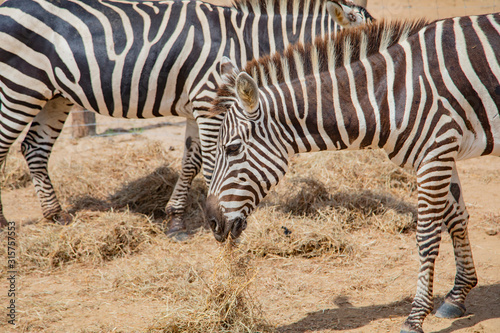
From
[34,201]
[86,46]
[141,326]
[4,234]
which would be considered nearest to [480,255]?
[141,326]

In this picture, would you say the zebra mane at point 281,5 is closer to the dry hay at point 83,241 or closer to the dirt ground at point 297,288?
the dirt ground at point 297,288

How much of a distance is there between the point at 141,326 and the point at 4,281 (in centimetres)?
190

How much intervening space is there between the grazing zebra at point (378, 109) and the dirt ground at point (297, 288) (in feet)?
2.03

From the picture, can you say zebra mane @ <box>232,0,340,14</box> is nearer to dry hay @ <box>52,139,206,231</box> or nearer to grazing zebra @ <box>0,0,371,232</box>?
grazing zebra @ <box>0,0,371,232</box>

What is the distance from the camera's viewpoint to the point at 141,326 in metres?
3.99

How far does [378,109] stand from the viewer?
12.2ft

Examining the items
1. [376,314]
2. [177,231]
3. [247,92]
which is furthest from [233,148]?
[177,231]

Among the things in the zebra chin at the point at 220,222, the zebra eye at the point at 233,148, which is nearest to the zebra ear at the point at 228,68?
the zebra eye at the point at 233,148

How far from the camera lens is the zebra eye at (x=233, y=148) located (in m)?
3.71

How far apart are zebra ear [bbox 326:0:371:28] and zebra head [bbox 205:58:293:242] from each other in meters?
2.04

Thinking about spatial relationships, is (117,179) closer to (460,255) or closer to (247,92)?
(247,92)

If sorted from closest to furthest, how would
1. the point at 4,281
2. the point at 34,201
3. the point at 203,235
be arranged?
the point at 4,281, the point at 203,235, the point at 34,201

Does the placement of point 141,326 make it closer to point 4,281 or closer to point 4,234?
point 4,281

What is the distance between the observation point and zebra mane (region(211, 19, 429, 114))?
383 cm
